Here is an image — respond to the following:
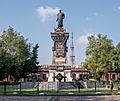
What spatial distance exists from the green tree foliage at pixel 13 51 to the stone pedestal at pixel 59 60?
73.1 ft

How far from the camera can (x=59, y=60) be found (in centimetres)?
5022

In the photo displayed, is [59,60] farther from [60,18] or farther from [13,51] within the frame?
[13,51]

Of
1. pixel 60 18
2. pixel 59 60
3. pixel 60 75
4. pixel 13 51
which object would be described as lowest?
pixel 60 75

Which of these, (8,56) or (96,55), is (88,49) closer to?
(96,55)

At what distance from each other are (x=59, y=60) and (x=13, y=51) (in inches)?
1025

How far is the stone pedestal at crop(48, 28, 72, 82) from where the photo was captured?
49719mm

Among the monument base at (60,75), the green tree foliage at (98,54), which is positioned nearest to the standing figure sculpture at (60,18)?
the monument base at (60,75)

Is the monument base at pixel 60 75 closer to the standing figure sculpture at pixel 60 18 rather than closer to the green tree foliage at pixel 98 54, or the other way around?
the standing figure sculpture at pixel 60 18

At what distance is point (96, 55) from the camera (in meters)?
72.5

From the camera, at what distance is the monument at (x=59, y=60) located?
4972cm

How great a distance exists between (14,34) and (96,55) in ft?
63.3

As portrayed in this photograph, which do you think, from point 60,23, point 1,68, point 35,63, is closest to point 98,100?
point 60,23

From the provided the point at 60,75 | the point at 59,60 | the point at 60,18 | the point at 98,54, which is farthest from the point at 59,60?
the point at 98,54

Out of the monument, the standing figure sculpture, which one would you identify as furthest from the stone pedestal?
the standing figure sculpture
